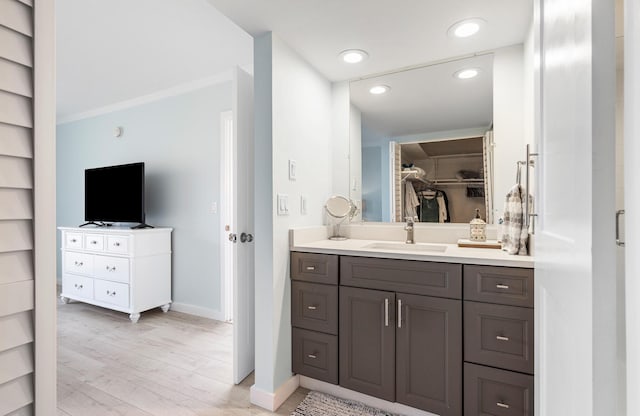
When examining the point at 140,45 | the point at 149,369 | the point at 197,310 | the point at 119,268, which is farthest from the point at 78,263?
the point at 140,45

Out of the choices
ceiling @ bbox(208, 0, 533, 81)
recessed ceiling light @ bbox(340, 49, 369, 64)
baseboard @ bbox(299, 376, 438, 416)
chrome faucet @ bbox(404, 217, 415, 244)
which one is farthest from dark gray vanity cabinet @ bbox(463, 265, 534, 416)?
recessed ceiling light @ bbox(340, 49, 369, 64)

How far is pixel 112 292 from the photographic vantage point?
3146mm

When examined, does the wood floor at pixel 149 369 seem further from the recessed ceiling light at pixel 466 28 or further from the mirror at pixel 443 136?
the recessed ceiling light at pixel 466 28

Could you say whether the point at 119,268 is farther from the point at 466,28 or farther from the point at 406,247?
the point at 466,28

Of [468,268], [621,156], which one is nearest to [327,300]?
[468,268]

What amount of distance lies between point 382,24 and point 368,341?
175 centimetres

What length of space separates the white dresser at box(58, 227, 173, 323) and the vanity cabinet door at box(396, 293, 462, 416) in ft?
8.79

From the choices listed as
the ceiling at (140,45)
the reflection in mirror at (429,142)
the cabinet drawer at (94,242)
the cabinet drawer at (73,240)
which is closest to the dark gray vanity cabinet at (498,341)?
the reflection in mirror at (429,142)

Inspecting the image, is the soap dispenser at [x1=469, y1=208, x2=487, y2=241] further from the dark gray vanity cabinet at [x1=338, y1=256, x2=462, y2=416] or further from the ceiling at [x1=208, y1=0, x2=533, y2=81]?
the ceiling at [x1=208, y1=0, x2=533, y2=81]

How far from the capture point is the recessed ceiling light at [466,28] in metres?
1.63

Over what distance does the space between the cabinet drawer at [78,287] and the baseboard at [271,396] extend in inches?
106

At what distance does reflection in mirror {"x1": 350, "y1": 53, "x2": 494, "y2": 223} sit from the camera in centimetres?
203

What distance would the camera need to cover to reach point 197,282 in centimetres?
321

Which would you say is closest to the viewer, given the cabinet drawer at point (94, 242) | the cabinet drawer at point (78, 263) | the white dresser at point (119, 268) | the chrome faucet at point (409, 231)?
the chrome faucet at point (409, 231)
